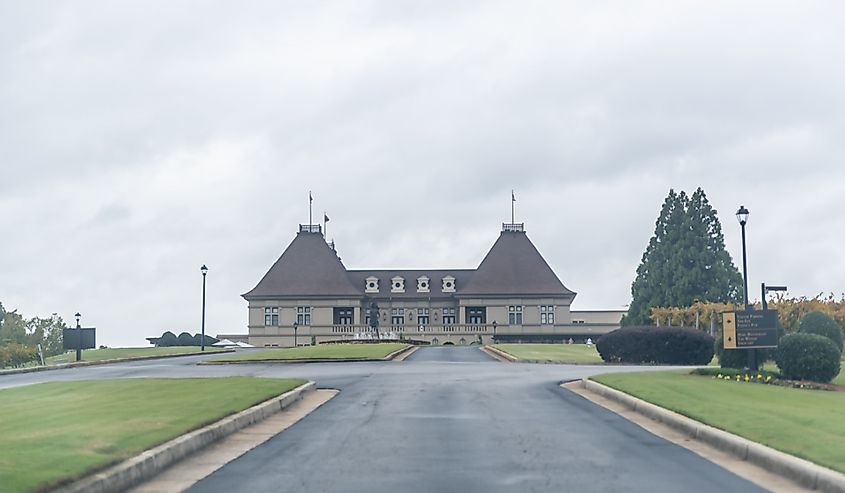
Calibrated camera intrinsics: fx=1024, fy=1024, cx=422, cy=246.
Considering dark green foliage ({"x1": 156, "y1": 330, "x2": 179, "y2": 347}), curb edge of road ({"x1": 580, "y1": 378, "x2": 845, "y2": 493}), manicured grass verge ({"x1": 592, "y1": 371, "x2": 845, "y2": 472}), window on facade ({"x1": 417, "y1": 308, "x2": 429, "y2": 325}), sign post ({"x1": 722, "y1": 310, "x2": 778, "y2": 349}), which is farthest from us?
window on facade ({"x1": 417, "y1": 308, "x2": 429, "y2": 325})

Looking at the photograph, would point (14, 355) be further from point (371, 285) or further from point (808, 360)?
point (371, 285)

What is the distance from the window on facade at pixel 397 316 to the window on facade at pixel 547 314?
1551cm

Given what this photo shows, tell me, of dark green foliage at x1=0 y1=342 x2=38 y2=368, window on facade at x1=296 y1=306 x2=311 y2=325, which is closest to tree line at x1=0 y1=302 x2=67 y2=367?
dark green foliage at x1=0 y1=342 x2=38 y2=368

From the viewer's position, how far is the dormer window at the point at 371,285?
111 m

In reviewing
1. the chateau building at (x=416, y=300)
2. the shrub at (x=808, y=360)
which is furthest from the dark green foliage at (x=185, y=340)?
the shrub at (x=808, y=360)

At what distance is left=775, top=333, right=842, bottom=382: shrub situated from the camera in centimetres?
2728

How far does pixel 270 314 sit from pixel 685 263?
43.8 metres

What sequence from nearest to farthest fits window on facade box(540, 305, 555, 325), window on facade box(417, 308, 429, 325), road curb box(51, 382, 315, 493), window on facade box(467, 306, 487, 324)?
road curb box(51, 382, 315, 493) < window on facade box(540, 305, 555, 325) < window on facade box(467, 306, 487, 324) < window on facade box(417, 308, 429, 325)

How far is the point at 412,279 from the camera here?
112312mm

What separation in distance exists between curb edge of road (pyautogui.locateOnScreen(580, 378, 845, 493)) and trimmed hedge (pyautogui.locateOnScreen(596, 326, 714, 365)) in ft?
69.1

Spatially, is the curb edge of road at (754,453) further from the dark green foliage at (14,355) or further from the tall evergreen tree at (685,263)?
the tall evergreen tree at (685,263)

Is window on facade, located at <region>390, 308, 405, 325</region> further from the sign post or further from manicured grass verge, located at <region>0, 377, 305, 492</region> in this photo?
manicured grass verge, located at <region>0, 377, 305, 492</region>

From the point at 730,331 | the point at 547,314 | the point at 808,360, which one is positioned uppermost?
the point at 547,314

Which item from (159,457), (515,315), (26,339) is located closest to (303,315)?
(515,315)
